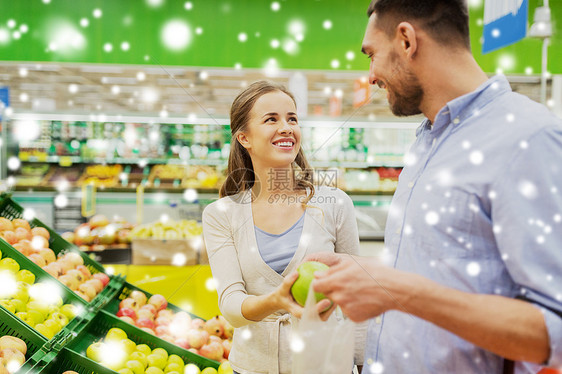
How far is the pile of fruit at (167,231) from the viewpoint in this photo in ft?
10.7

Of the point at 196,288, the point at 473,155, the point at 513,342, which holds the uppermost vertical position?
the point at 473,155

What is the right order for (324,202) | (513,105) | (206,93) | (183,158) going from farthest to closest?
1. (206,93)
2. (183,158)
3. (324,202)
4. (513,105)

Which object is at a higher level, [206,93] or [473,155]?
[206,93]

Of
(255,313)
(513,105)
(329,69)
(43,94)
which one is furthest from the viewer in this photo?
(43,94)

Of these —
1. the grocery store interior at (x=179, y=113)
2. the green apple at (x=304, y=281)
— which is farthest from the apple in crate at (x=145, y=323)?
the grocery store interior at (x=179, y=113)

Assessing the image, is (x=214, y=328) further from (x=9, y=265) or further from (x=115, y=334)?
(x=9, y=265)

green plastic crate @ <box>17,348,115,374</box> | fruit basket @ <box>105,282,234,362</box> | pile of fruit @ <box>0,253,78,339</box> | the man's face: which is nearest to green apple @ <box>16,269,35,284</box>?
pile of fruit @ <box>0,253,78,339</box>

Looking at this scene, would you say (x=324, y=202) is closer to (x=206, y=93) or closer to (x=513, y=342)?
(x=513, y=342)

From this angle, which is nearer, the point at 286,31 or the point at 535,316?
the point at 535,316

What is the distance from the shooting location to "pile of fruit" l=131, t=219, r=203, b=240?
326cm

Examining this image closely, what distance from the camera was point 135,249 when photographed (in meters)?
3.11

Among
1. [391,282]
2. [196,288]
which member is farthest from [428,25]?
[196,288]

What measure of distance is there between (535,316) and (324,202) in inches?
31.4

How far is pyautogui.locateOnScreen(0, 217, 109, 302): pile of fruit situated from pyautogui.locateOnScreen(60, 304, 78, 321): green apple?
133 mm
